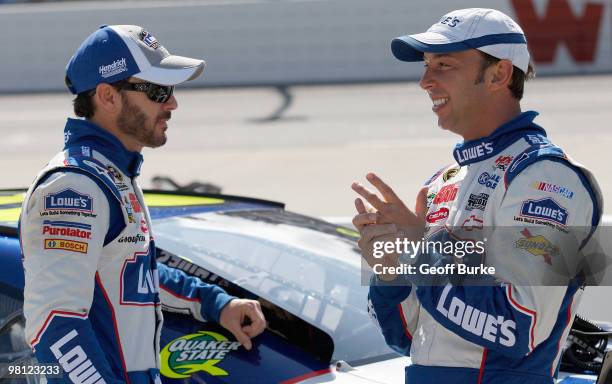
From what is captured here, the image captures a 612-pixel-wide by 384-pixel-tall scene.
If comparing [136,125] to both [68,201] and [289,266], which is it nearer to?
[68,201]

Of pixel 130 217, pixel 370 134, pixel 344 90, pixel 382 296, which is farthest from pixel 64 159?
pixel 344 90

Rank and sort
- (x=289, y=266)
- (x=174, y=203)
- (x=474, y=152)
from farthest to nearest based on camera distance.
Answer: (x=174, y=203), (x=289, y=266), (x=474, y=152)

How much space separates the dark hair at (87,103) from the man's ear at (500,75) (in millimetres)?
917

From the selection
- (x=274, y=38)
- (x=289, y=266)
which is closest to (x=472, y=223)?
(x=289, y=266)

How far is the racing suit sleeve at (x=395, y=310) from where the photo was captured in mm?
2398

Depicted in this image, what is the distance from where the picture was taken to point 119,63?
2.47m

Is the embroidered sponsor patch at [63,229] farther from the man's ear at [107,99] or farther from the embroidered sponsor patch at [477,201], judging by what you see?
the embroidered sponsor patch at [477,201]

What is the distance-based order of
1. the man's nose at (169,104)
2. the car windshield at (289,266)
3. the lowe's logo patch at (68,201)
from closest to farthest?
the lowe's logo patch at (68,201), the man's nose at (169,104), the car windshield at (289,266)

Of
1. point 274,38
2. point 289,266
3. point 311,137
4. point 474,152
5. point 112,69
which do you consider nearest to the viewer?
point 474,152

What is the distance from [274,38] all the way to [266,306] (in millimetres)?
13610

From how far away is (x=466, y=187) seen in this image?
234cm

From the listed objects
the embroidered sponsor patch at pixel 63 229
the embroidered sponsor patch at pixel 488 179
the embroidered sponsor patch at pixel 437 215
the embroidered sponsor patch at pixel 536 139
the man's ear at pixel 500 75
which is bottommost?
the embroidered sponsor patch at pixel 63 229

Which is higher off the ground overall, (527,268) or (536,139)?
(536,139)

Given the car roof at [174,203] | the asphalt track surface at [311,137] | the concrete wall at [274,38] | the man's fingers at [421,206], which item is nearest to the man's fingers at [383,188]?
the man's fingers at [421,206]
